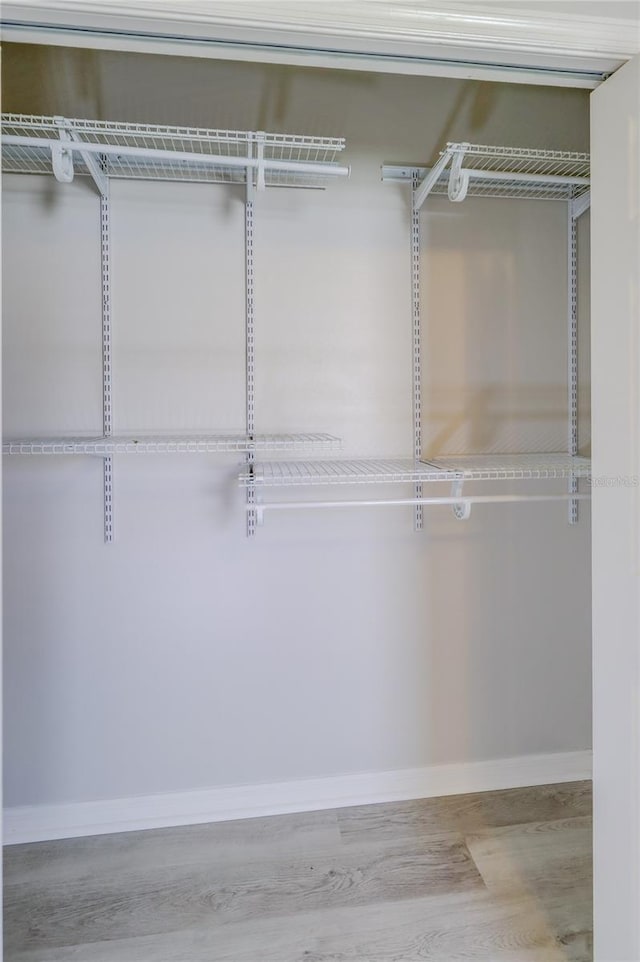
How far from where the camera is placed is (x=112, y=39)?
970 mm

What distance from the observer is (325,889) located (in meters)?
1.52

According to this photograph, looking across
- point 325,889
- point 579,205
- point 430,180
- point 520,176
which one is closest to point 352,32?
point 430,180

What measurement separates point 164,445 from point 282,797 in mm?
1270

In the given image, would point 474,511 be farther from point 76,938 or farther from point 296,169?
point 76,938

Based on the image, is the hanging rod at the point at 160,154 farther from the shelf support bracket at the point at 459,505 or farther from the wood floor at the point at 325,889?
the wood floor at the point at 325,889

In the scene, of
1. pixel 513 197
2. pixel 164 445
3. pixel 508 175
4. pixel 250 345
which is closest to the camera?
pixel 164 445

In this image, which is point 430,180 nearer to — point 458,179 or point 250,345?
point 458,179

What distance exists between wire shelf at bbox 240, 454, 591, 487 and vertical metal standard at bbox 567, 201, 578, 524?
0.36 ft

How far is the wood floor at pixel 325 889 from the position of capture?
135 cm

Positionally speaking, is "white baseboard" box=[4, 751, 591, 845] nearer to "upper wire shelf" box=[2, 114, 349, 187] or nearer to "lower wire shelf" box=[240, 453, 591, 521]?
"lower wire shelf" box=[240, 453, 591, 521]

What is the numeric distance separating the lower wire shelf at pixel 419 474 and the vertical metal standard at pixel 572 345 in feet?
0.20

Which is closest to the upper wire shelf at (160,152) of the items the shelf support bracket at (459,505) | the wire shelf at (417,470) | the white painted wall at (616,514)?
the white painted wall at (616,514)

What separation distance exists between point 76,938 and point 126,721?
55cm

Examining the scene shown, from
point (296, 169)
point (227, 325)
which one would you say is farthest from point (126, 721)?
point (296, 169)
